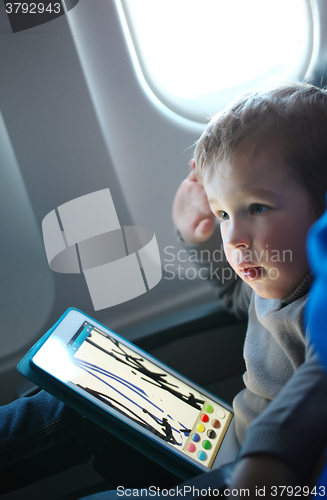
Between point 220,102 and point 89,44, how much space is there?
36cm

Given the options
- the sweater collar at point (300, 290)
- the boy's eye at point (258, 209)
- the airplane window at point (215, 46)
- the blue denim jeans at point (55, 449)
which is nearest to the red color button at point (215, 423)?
the blue denim jeans at point (55, 449)

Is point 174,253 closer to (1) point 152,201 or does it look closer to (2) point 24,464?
(1) point 152,201

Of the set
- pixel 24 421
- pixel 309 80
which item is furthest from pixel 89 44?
pixel 24 421

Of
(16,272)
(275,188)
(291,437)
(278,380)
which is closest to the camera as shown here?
(291,437)

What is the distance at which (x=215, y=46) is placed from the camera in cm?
97

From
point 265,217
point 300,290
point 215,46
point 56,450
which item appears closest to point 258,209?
point 265,217

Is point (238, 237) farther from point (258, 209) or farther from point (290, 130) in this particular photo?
point (290, 130)

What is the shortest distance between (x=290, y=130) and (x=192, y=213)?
45 centimetres

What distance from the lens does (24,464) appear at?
634 millimetres

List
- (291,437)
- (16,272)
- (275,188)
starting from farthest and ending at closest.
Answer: (16,272) → (275,188) → (291,437)

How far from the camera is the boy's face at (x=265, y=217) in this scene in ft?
1.68

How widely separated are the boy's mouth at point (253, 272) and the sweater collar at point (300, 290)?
5 centimetres

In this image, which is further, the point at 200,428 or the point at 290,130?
the point at 200,428

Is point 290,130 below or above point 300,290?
above
